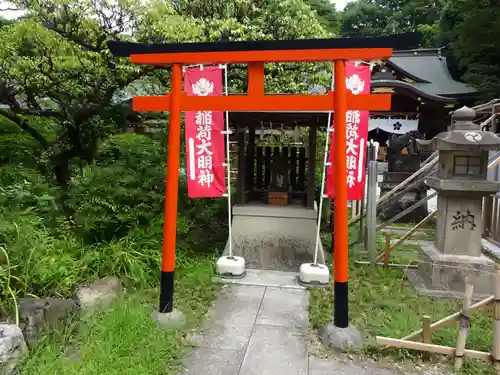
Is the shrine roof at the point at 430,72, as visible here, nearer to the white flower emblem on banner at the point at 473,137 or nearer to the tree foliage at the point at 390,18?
the tree foliage at the point at 390,18

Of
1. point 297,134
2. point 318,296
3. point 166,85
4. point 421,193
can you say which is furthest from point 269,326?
point 421,193

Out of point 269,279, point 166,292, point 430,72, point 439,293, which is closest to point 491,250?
point 439,293

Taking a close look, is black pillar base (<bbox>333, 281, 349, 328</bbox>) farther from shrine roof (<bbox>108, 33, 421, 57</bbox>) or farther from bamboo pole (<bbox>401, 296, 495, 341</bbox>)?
shrine roof (<bbox>108, 33, 421, 57</bbox>)

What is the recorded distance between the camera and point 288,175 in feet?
27.2

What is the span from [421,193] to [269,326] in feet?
29.5

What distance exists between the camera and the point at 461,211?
6.11 m

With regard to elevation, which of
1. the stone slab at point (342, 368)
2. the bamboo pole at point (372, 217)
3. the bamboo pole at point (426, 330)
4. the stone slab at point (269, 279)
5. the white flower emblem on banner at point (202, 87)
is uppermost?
the white flower emblem on banner at point (202, 87)

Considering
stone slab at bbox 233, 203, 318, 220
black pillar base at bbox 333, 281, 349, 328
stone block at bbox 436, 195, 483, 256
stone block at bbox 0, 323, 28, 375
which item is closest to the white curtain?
stone slab at bbox 233, 203, 318, 220

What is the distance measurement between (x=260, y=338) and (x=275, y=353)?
38 cm

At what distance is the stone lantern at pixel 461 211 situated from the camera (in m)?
5.92

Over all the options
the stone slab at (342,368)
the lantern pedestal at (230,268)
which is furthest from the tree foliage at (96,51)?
the stone slab at (342,368)

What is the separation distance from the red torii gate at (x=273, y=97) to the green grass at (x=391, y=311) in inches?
22.5

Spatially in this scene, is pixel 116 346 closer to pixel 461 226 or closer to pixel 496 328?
pixel 496 328

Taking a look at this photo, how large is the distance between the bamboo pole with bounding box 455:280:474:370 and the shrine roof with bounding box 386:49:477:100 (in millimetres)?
18746
